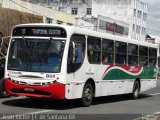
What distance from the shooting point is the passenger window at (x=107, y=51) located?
18500 mm

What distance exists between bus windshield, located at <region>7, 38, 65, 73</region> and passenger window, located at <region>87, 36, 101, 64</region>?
1.79 metres

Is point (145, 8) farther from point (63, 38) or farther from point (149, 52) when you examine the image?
point (63, 38)

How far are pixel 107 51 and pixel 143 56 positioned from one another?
4.90 meters

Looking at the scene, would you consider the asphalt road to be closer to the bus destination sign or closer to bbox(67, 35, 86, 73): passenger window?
bbox(67, 35, 86, 73): passenger window

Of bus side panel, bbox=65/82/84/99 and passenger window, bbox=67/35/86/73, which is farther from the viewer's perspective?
passenger window, bbox=67/35/86/73

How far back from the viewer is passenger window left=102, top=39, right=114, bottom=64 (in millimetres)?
18500

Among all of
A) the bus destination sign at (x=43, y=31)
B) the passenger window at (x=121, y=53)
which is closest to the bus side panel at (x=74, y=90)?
the bus destination sign at (x=43, y=31)

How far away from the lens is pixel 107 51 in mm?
18781

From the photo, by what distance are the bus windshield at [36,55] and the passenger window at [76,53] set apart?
33cm

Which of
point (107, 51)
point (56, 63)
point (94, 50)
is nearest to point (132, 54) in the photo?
point (107, 51)

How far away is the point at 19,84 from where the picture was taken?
Answer: 15672 millimetres

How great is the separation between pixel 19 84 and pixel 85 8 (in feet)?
273

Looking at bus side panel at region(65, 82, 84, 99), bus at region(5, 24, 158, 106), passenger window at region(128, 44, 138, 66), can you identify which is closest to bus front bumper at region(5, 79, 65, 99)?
bus at region(5, 24, 158, 106)

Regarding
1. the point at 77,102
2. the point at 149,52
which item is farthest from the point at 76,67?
the point at 149,52
